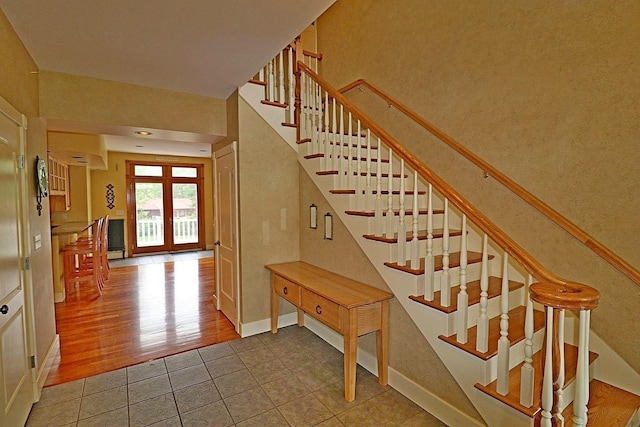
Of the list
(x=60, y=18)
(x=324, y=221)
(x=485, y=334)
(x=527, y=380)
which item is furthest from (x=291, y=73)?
(x=527, y=380)

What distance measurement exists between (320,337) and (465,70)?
2.98 m

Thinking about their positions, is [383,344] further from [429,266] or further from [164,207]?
[164,207]

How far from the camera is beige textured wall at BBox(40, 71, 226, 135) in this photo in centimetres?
303


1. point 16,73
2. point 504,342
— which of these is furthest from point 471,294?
point 16,73

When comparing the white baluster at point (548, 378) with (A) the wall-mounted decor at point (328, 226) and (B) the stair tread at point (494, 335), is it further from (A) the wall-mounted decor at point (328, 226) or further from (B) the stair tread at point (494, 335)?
(A) the wall-mounted decor at point (328, 226)

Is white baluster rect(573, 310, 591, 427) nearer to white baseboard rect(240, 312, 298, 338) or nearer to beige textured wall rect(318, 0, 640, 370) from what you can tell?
beige textured wall rect(318, 0, 640, 370)

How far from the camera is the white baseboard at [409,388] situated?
6.97 feet

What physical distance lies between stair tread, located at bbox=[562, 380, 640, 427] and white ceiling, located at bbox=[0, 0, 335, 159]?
2842 millimetres

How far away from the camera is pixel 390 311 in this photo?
102 inches

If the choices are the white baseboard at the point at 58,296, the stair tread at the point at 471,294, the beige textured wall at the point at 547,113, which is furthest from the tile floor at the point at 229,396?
the white baseboard at the point at 58,296

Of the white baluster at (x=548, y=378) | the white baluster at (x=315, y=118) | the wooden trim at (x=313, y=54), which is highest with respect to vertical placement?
the wooden trim at (x=313, y=54)

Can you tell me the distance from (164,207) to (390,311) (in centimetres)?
794

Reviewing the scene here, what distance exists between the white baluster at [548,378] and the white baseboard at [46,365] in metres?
3.26

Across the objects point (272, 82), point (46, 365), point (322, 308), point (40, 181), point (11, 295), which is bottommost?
point (46, 365)
